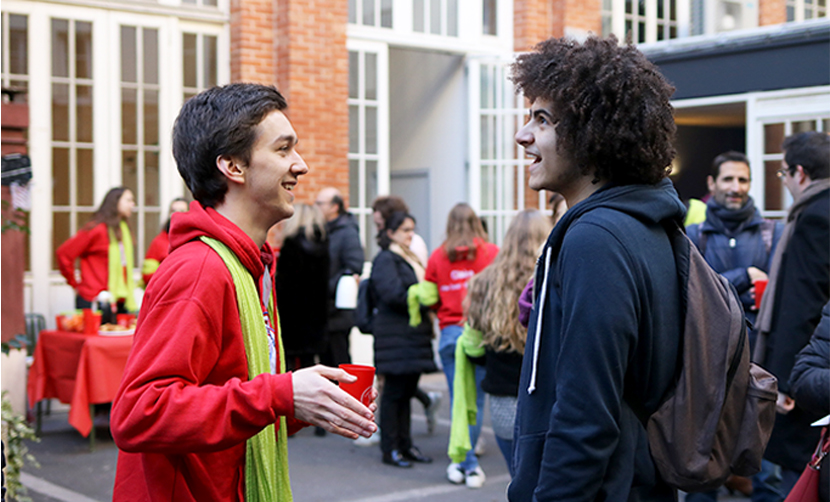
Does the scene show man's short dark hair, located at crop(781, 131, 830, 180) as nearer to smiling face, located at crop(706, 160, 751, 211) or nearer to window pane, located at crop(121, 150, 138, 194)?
smiling face, located at crop(706, 160, 751, 211)

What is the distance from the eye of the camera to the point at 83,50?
908 centimetres

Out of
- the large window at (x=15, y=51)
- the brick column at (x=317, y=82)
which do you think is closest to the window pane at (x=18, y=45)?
the large window at (x=15, y=51)

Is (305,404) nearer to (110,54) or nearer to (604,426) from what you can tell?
(604,426)

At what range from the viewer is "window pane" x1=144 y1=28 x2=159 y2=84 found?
9.48m

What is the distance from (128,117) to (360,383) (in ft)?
26.4

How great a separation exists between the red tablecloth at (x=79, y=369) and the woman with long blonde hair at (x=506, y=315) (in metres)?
3.23

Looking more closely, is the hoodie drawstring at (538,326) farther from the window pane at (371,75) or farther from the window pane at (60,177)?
the window pane at (371,75)

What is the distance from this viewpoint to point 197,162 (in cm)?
222

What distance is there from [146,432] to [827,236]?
3.76 meters

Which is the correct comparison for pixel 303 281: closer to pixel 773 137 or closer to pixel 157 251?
pixel 157 251

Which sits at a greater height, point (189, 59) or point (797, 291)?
point (189, 59)

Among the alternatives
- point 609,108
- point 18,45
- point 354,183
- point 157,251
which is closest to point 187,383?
point 609,108

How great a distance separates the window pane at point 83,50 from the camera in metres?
9.02

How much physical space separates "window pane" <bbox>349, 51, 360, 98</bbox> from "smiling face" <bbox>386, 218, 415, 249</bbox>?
410cm
